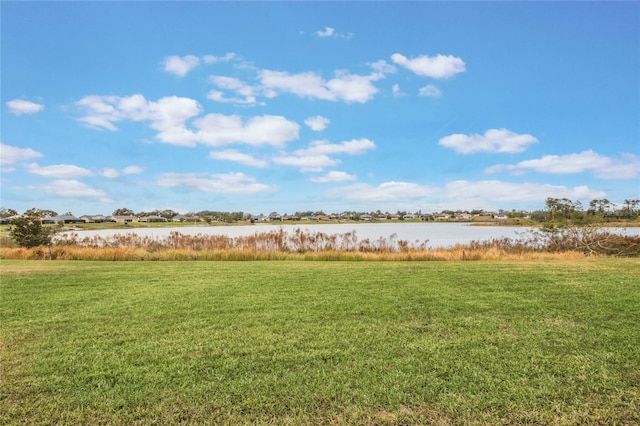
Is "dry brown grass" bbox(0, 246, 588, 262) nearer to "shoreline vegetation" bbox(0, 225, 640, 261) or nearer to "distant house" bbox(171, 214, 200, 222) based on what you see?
"shoreline vegetation" bbox(0, 225, 640, 261)

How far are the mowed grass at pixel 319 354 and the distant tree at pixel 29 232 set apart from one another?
12132mm

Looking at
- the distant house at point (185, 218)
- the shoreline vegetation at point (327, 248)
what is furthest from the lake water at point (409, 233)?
the distant house at point (185, 218)

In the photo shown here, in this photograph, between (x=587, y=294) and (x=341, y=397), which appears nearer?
(x=341, y=397)

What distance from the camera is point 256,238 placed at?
1630 cm

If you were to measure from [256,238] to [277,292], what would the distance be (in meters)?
9.99

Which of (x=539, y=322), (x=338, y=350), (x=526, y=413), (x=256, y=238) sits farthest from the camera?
(x=256, y=238)

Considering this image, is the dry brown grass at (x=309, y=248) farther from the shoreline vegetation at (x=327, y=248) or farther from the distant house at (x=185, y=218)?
the distant house at (x=185, y=218)

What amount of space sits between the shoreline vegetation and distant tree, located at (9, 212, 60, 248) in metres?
0.53

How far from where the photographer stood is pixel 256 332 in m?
4.38

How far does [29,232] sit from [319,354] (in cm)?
1841

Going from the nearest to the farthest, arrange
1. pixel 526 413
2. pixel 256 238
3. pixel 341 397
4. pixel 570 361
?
pixel 526 413
pixel 341 397
pixel 570 361
pixel 256 238

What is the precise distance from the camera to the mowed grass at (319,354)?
2758mm

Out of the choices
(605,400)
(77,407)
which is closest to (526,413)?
(605,400)

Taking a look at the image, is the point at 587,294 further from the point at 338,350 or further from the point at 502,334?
the point at 338,350
